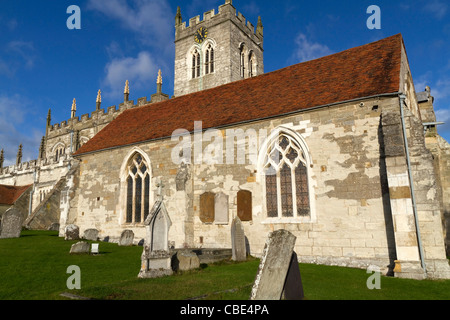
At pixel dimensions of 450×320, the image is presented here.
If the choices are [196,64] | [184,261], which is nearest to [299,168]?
[184,261]

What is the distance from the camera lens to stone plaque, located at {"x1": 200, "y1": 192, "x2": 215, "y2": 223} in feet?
45.7

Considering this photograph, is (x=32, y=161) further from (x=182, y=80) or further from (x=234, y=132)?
(x=234, y=132)

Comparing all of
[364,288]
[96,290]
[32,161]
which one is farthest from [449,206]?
[32,161]

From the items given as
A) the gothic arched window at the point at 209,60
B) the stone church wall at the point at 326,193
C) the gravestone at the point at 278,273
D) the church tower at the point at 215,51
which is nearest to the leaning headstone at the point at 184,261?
the stone church wall at the point at 326,193

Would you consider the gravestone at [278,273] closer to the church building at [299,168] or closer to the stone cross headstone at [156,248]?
the stone cross headstone at [156,248]

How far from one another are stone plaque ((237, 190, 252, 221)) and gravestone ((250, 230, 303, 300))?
6.67 metres

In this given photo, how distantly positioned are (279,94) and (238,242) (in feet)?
22.3

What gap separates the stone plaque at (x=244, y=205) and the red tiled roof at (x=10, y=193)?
29.6 metres

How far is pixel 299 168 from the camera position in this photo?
1252cm

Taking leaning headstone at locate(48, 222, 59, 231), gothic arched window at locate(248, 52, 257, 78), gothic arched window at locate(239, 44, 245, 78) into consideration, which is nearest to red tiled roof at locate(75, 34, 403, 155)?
leaning headstone at locate(48, 222, 59, 231)

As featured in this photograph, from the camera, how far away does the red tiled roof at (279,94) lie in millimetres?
12453

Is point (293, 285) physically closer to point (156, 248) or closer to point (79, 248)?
point (156, 248)

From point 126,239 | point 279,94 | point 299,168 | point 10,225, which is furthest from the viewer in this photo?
point 10,225

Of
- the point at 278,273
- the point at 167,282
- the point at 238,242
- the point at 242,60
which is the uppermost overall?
the point at 242,60
